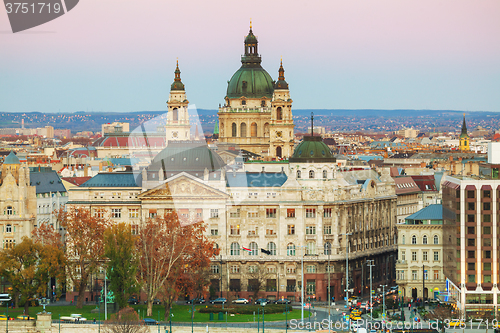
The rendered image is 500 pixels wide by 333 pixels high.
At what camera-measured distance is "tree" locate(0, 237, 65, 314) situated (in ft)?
527

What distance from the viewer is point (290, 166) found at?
183500 mm

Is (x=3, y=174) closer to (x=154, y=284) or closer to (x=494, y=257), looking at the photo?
(x=154, y=284)

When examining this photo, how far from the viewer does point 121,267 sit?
15462 cm

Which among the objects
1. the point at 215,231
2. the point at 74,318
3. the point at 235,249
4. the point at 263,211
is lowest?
the point at 74,318

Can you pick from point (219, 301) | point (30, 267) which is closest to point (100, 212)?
point (30, 267)

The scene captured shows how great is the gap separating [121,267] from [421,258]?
4439 centimetres

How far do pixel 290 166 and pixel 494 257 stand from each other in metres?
39.3

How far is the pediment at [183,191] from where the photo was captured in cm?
18100

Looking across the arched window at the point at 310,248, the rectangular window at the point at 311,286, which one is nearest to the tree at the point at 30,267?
the rectangular window at the point at 311,286

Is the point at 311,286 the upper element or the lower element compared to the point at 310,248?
lower

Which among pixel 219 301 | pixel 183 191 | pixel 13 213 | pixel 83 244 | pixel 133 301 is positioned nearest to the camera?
pixel 133 301

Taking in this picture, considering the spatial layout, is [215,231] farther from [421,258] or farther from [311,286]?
[421,258]

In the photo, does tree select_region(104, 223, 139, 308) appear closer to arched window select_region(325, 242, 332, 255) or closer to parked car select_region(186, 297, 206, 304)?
parked car select_region(186, 297, 206, 304)

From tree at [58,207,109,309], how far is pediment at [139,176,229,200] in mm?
8796
